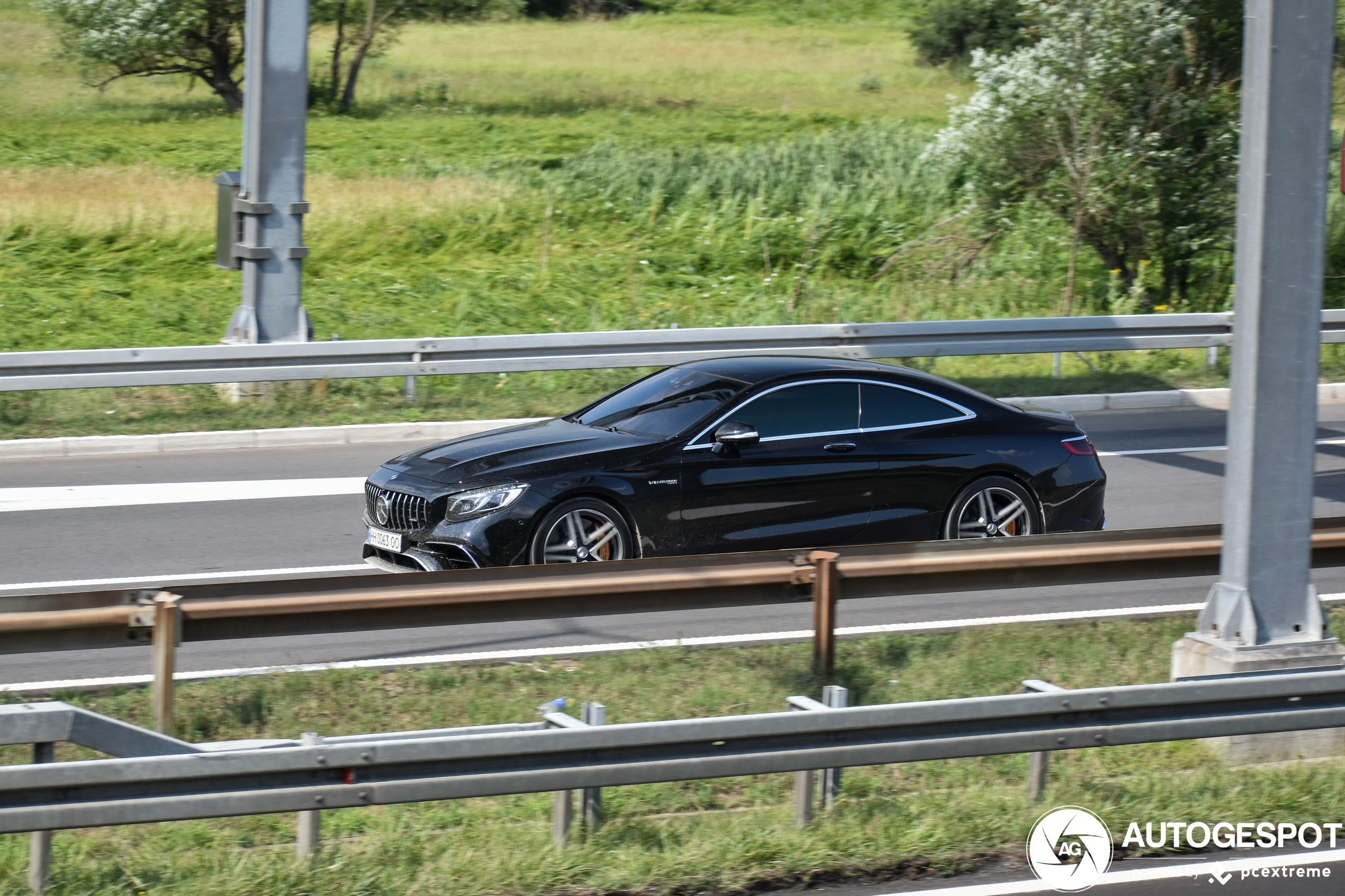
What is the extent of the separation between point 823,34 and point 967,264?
36671 mm

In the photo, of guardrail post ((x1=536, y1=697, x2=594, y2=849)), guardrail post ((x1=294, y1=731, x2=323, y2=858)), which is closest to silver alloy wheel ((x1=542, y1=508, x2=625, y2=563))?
guardrail post ((x1=536, y1=697, x2=594, y2=849))

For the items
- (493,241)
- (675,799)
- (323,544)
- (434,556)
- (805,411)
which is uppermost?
(493,241)

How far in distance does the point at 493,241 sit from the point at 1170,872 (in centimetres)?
2017

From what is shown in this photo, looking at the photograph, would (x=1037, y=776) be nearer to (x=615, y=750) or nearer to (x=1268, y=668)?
(x=1268, y=668)

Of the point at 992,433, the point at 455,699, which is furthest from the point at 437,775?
the point at 992,433

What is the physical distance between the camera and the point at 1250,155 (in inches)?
245

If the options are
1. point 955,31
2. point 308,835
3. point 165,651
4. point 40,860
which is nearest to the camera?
point 40,860

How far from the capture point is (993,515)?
9.65 metres

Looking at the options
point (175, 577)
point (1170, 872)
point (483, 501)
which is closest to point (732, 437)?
point (483, 501)

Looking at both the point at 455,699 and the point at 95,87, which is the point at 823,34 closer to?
the point at 95,87

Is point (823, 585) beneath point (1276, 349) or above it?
beneath

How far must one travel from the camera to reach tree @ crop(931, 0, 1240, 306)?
67.1ft

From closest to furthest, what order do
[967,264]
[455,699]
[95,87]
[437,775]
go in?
[437,775], [455,699], [967,264], [95,87]

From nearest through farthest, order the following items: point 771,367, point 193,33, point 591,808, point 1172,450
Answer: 1. point 591,808
2. point 771,367
3. point 1172,450
4. point 193,33
